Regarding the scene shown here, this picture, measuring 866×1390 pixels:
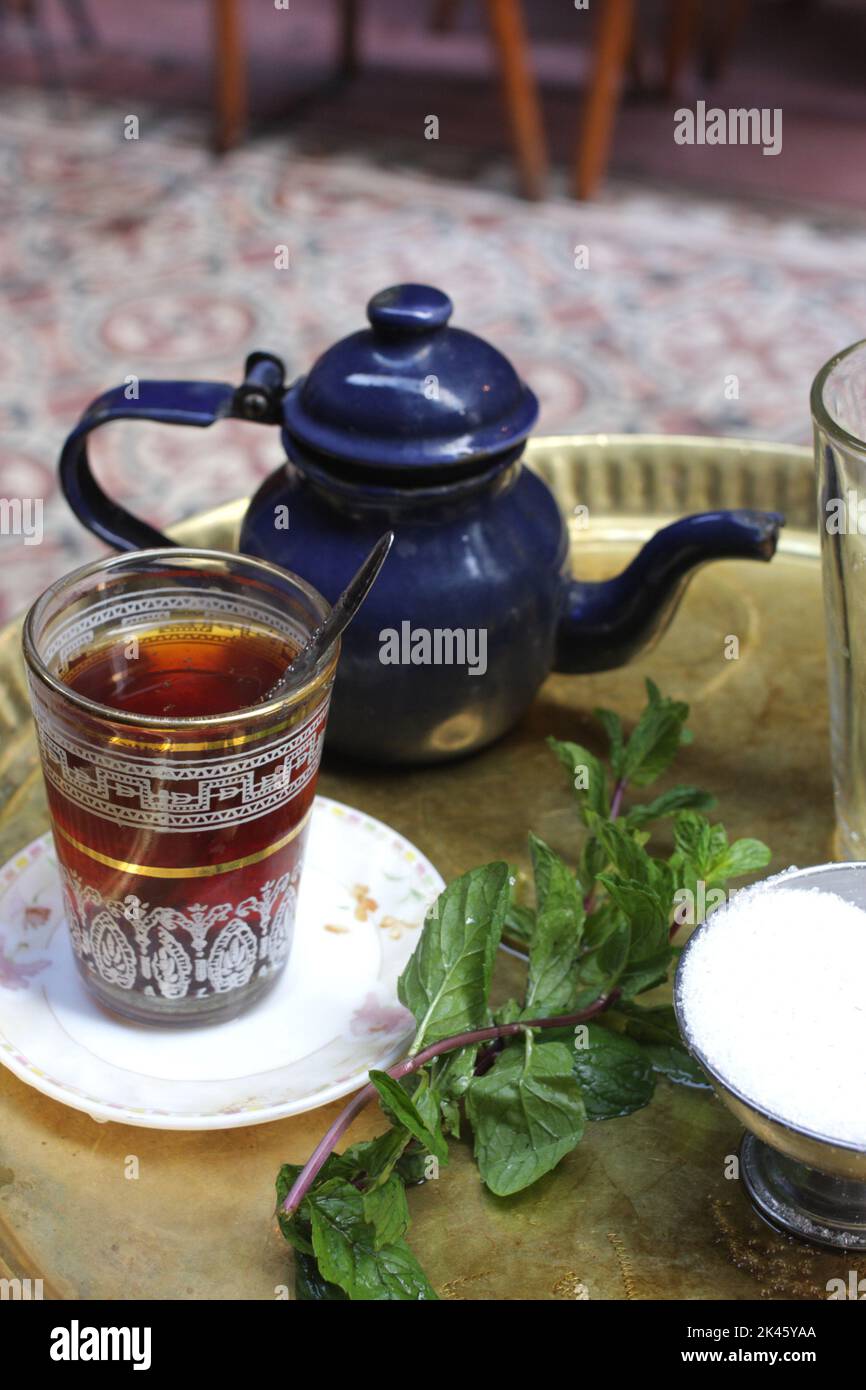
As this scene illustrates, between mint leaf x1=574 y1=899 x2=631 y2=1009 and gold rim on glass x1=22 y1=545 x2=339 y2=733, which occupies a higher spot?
gold rim on glass x1=22 y1=545 x2=339 y2=733

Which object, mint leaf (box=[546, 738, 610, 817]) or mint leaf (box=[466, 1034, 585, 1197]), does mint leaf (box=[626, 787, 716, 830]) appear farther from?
mint leaf (box=[466, 1034, 585, 1197])

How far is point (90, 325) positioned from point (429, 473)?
1.33 meters

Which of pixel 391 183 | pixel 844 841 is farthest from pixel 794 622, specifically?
pixel 391 183

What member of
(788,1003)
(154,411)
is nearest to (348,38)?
(154,411)

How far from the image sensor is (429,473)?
0.51 meters

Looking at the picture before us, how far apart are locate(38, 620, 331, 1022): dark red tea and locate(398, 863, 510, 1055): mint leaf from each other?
0.05 meters

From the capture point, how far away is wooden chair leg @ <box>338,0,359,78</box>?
7.82ft

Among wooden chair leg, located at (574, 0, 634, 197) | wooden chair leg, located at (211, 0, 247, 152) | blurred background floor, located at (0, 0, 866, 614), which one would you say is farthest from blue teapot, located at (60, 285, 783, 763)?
wooden chair leg, located at (211, 0, 247, 152)

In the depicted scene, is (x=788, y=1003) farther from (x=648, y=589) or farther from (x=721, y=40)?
(x=721, y=40)

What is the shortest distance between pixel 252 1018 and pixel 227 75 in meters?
1.90

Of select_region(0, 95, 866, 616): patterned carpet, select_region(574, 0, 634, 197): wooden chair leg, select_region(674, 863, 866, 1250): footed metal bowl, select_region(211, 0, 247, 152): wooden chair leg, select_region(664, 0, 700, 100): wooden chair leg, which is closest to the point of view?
select_region(674, 863, 866, 1250): footed metal bowl

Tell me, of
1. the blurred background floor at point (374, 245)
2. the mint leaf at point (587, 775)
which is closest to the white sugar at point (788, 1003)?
the mint leaf at point (587, 775)

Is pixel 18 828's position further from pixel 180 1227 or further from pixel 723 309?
pixel 723 309

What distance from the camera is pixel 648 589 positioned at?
22.0 inches
